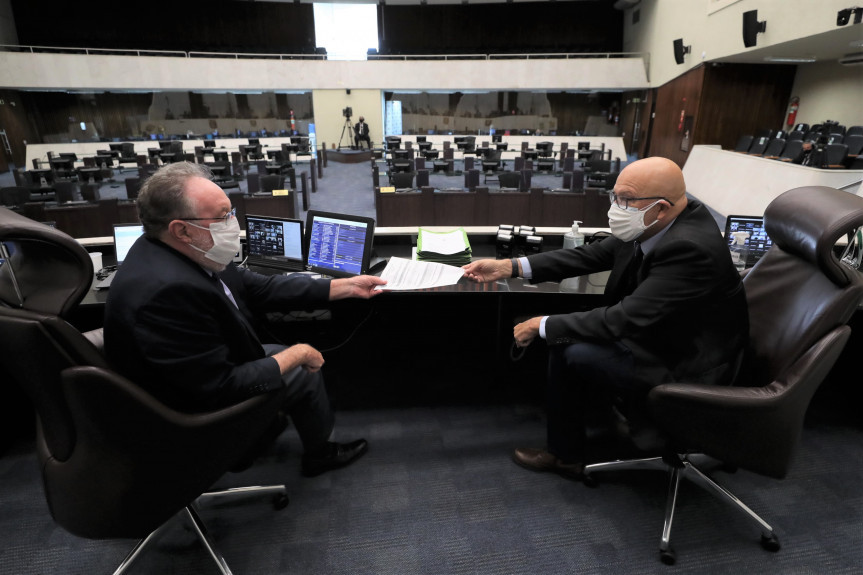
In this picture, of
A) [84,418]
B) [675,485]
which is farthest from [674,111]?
[84,418]

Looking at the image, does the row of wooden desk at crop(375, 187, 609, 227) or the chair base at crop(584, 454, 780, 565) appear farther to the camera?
the row of wooden desk at crop(375, 187, 609, 227)

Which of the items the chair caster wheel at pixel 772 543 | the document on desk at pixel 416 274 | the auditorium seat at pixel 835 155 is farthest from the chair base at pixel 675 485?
the auditorium seat at pixel 835 155

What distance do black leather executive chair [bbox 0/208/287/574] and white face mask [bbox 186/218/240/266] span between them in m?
0.32

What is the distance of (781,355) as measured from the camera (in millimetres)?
1486

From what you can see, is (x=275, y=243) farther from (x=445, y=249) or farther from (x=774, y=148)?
(x=774, y=148)

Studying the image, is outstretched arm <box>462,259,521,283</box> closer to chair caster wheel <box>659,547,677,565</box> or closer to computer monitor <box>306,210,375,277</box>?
computer monitor <box>306,210,375,277</box>

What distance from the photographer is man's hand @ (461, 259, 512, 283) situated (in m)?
2.06

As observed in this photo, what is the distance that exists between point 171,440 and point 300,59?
16954mm

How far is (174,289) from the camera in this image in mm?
1212

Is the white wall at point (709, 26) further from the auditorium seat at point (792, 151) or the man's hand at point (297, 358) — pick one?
the man's hand at point (297, 358)

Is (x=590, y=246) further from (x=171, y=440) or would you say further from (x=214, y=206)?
(x=171, y=440)

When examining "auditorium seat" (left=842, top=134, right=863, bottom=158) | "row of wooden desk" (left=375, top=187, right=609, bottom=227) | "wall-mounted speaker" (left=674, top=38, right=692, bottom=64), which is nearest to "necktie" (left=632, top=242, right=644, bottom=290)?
"row of wooden desk" (left=375, top=187, right=609, bottom=227)

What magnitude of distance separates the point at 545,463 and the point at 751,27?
987 centimetres

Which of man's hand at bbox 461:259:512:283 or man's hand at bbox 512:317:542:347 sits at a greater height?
man's hand at bbox 461:259:512:283
